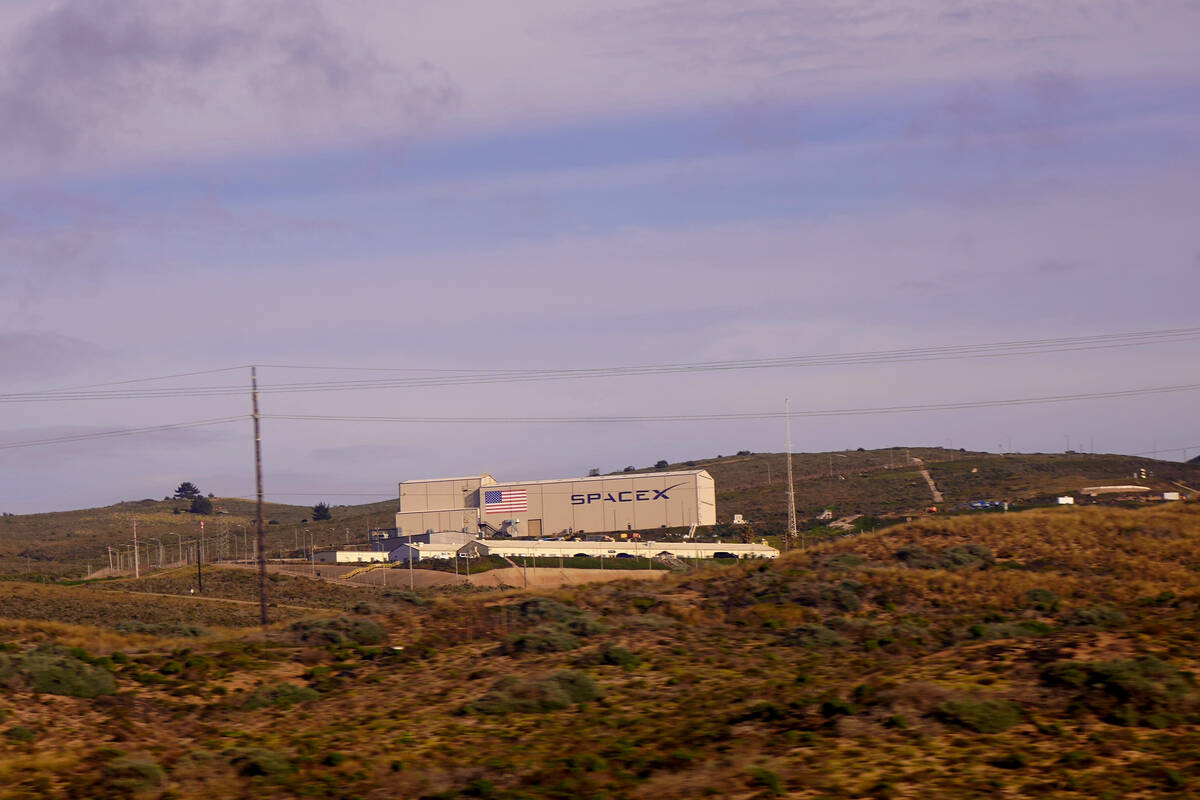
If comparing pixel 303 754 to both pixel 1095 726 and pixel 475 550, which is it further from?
pixel 475 550

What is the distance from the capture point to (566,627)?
99.2ft

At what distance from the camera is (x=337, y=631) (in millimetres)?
31344

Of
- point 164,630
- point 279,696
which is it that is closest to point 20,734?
point 279,696

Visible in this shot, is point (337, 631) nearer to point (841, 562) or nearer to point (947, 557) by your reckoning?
point (841, 562)

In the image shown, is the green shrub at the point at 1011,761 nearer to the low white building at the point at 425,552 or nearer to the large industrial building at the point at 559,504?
the low white building at the point at 425,552

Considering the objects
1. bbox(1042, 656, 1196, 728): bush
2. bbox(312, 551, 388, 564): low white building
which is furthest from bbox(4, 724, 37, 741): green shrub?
bbox(312, 551, 388, 564): low white building

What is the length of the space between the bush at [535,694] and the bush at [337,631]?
8.81 metres

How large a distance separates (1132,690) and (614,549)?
348ft

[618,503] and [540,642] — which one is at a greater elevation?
[540,642]

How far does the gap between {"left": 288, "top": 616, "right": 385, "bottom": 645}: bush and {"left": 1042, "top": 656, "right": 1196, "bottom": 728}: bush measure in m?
19.4

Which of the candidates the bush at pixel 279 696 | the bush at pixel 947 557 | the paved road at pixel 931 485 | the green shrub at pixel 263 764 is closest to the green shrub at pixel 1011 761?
the green shrub at pixel 263 764

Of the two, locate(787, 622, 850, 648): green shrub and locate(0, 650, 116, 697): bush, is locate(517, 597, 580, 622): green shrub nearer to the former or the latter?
locate(787, 622, 850, 648): green shrub

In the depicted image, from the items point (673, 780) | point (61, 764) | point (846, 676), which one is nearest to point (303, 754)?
point (61, 764)

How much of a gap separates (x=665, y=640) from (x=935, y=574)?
14.1 metres
